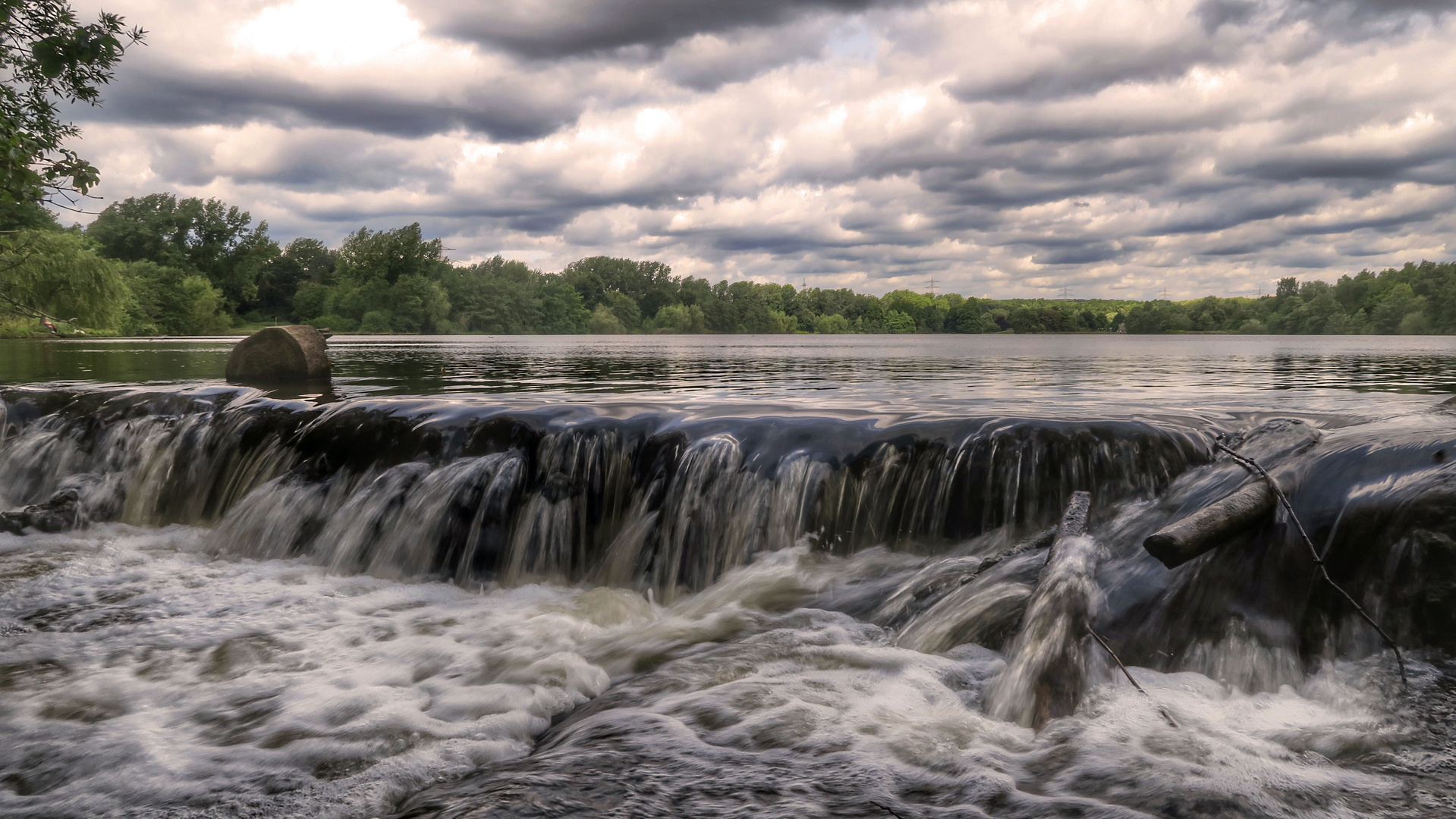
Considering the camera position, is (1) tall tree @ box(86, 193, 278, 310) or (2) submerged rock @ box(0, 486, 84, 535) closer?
(2) submerged rock @ box(0, 486, 84, 535)

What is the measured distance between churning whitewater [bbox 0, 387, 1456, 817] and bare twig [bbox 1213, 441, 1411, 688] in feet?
0.21

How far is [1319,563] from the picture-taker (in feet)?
13.7

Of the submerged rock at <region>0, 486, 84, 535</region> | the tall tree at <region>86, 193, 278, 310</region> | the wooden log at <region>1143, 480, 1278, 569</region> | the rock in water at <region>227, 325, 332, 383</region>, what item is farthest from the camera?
the tall tree at <region>86, 193, 278, 310</region>

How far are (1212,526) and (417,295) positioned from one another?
118200mm

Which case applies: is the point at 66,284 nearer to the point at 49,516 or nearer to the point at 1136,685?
the point at 49,516

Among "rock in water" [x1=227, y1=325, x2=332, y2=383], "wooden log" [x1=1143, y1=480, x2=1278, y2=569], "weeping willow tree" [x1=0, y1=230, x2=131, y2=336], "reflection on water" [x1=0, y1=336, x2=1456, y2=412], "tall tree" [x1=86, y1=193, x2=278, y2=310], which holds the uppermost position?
"tall tree" [x1=86, y1=193, x2=278, y2=310]

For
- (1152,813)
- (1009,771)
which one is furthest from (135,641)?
(1152,813)

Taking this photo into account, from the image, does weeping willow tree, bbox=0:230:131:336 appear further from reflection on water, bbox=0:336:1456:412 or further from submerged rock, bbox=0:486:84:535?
submerged rock, bbox=0:486:84:535

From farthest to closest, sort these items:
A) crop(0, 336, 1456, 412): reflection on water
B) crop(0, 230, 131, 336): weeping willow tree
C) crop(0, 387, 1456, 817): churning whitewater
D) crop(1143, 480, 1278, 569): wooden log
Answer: crop(0, 230, 131, 336): weeping willow tree < crop(0, 336, 1456, 412): reflection on water < crop(1143, 480, 1278, 569): wooden log < crop(0, 387, 1456, 817): churning whitewater

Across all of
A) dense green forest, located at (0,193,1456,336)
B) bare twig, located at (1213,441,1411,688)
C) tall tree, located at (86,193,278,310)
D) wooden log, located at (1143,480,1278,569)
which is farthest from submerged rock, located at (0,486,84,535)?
tall tree, located at (86,193,278,310)

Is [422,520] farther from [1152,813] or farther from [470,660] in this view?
[1152,813]

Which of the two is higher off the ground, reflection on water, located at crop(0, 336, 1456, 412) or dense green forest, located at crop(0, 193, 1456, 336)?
dense green forest, located at crop(0, 193, 1456, 336)

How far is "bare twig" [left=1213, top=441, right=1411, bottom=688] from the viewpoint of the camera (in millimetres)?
3924

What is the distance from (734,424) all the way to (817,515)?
5.37 ft
